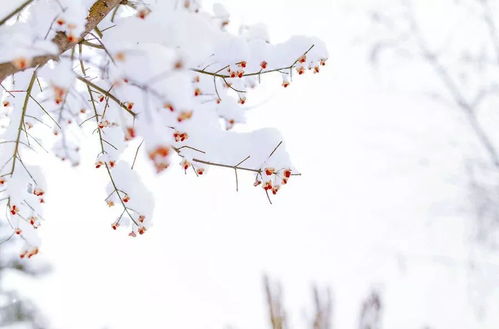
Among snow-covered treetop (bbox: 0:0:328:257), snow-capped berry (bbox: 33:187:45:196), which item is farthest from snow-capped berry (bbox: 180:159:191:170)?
snow-capped berry (bbox: 33:187:45:196)

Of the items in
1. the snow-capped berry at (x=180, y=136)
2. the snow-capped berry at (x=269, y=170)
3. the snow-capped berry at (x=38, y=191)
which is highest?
the snow-capped berry at (x=38, y=191)

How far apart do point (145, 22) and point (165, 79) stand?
47 centimetres

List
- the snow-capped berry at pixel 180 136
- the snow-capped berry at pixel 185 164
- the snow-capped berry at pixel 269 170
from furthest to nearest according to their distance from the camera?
the snow-capped berry at pixel 185 164
the snow-capped berry at pixel 269 170
the snow-capped berry at pixel 180 136

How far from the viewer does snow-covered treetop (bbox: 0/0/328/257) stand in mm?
1064

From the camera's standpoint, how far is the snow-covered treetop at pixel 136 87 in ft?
3.49

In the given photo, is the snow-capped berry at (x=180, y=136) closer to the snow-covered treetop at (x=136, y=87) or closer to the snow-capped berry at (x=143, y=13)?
the snow-covered treetop at (x=136, y=87)

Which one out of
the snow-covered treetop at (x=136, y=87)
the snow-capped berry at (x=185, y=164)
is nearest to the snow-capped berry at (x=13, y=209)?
the snow-covered treetop at (x=136, y=87)

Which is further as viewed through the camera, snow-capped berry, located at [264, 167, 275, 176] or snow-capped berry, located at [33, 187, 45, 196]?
snow-capped berry, located at [33, 187, 45, 196]

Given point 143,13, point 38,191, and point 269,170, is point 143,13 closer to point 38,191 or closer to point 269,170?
point 269,170

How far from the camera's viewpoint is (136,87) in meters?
1.14

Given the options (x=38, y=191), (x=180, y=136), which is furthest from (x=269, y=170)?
(x=38, y=191)

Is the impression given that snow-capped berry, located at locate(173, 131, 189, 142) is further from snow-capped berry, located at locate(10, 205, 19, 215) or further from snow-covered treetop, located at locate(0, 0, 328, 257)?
snow-capped berry, located at locate(10, 205, 19, 215)

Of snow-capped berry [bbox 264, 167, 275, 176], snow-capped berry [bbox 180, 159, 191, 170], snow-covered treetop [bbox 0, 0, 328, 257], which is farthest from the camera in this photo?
snow-capped berry [bbox 180, 159, 191, 170]

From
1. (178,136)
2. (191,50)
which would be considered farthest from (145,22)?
(178,136)
